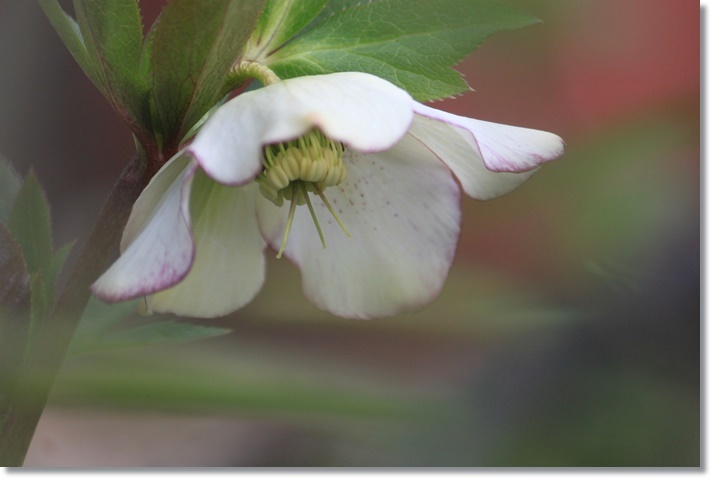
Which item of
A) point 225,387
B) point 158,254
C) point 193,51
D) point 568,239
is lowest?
point 225,387

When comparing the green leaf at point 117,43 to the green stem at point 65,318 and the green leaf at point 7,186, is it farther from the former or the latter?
the green leaf at point 7,186

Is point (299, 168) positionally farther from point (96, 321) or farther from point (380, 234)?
point (96, 321)

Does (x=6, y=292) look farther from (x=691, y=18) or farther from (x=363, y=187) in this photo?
(x=691, y=18)

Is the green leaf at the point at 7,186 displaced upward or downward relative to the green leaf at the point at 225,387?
upward

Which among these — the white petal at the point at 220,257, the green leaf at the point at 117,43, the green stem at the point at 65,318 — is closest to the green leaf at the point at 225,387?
the green stem at the point at 65,318

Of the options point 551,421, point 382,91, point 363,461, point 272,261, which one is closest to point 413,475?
point 363,461

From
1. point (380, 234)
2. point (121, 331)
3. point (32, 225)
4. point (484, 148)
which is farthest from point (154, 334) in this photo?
point (484, 148)

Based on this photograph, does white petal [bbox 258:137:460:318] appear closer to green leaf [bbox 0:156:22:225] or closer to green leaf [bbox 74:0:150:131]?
green leaf [bbox 74:0:150:131]
